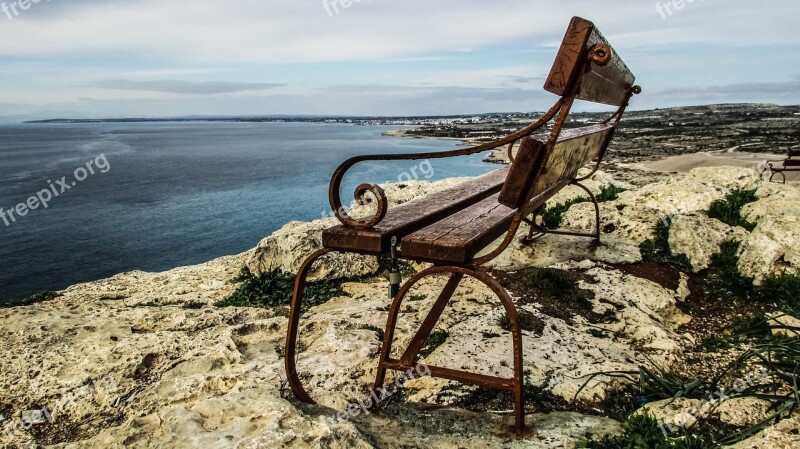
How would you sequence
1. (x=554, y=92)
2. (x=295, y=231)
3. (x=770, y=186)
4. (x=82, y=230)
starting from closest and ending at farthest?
(x=554, y=92) < (x=295, y=231) < (x=770, y=186) < (x=82, y=230)

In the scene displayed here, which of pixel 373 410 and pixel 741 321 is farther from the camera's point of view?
pixel 741 321

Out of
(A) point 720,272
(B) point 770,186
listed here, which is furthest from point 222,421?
(B) point 770,186

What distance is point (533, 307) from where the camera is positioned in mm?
4418

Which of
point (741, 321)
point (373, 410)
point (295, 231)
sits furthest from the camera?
point (295, 231)

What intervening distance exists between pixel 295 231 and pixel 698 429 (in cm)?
487

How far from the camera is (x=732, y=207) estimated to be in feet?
21.6

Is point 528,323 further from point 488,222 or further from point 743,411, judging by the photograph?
point 743,411

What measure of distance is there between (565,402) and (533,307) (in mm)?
1423

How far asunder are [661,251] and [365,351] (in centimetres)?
384

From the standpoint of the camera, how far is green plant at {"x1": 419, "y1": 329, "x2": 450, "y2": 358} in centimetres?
366

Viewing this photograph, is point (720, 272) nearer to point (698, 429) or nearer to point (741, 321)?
point (741, 321)

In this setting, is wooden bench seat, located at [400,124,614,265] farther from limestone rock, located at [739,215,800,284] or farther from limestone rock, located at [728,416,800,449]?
limestone rock, located at [739,215,800,284]

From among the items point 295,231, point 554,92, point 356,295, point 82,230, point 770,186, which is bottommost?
point 82,230

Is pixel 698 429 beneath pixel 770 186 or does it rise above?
beneath
